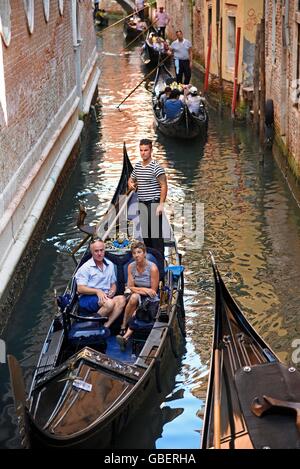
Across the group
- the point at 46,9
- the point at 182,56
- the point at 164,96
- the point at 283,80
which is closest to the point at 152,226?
the point at 46,9

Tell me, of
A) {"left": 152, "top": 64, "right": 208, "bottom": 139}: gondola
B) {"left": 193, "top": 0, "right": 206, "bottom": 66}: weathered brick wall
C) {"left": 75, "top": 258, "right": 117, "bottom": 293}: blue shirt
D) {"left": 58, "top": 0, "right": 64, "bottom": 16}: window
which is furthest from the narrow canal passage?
{"left": 193, "top": 0, "right": 206, "bottom": 66}: weathered brick wall

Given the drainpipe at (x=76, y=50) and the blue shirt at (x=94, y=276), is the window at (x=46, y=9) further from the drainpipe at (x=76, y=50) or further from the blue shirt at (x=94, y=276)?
the blue shirt at (x=94, y=276)

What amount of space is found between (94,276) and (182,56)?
7908mm

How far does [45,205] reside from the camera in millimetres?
6961

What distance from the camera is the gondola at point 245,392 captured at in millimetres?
2982

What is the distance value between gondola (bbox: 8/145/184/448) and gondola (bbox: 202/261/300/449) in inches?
17.3

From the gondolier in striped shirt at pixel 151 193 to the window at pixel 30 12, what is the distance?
70.5 inches

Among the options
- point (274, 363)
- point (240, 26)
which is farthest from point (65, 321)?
point (240, 26)

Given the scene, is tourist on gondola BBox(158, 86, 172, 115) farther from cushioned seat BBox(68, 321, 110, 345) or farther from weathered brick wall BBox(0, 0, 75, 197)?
cushioned seat BBox(68, 321, 110, 345)

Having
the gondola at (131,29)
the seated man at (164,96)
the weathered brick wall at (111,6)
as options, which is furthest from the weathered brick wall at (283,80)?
the weathered brick wall at (111,6)

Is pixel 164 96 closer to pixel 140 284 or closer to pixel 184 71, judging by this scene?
pixel 184 71

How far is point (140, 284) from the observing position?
4781 millimetres

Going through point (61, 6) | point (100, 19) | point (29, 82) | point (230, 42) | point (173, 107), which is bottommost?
point (100, 19)

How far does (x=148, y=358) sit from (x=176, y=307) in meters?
0.59
